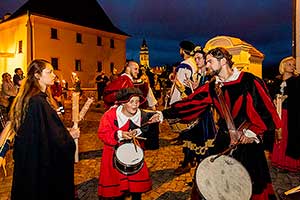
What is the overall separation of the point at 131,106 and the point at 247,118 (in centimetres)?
134

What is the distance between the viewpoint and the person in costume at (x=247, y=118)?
332 centimetres

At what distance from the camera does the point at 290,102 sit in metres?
6.29

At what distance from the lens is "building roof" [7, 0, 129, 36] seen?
36.7m

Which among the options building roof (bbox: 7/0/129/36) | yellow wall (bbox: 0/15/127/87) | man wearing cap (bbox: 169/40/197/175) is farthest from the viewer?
building roof (bbox: 7/0/129/36)

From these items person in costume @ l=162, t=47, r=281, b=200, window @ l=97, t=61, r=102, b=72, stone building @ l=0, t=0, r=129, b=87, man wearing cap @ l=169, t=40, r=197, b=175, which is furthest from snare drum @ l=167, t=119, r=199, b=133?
window @ l=97, t=61, r=102, b=72

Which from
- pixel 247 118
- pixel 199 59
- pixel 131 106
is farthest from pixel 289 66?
pixel 131 106

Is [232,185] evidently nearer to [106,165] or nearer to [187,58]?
[106,165]

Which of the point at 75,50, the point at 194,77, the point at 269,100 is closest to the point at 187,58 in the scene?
the point at 194,77

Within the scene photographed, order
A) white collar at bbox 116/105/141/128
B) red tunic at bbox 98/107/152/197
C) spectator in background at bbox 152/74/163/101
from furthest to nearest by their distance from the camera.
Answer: spectator in background at bbox 152/74/163/101 < white collar at bbox 116/105/141/128 < red tunic at bbox 98/107/152/197

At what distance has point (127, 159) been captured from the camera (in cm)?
382

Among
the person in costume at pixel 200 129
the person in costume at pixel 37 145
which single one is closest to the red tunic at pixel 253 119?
the person in costume at pixel 200 129

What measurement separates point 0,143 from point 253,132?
2593 millimetres

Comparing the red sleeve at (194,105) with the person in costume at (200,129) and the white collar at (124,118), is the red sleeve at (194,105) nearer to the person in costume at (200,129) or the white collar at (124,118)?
the white collar at (124,118)

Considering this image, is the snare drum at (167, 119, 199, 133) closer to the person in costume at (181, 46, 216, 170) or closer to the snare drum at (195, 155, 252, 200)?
the person in costume at (181, 46, 216, 170)
